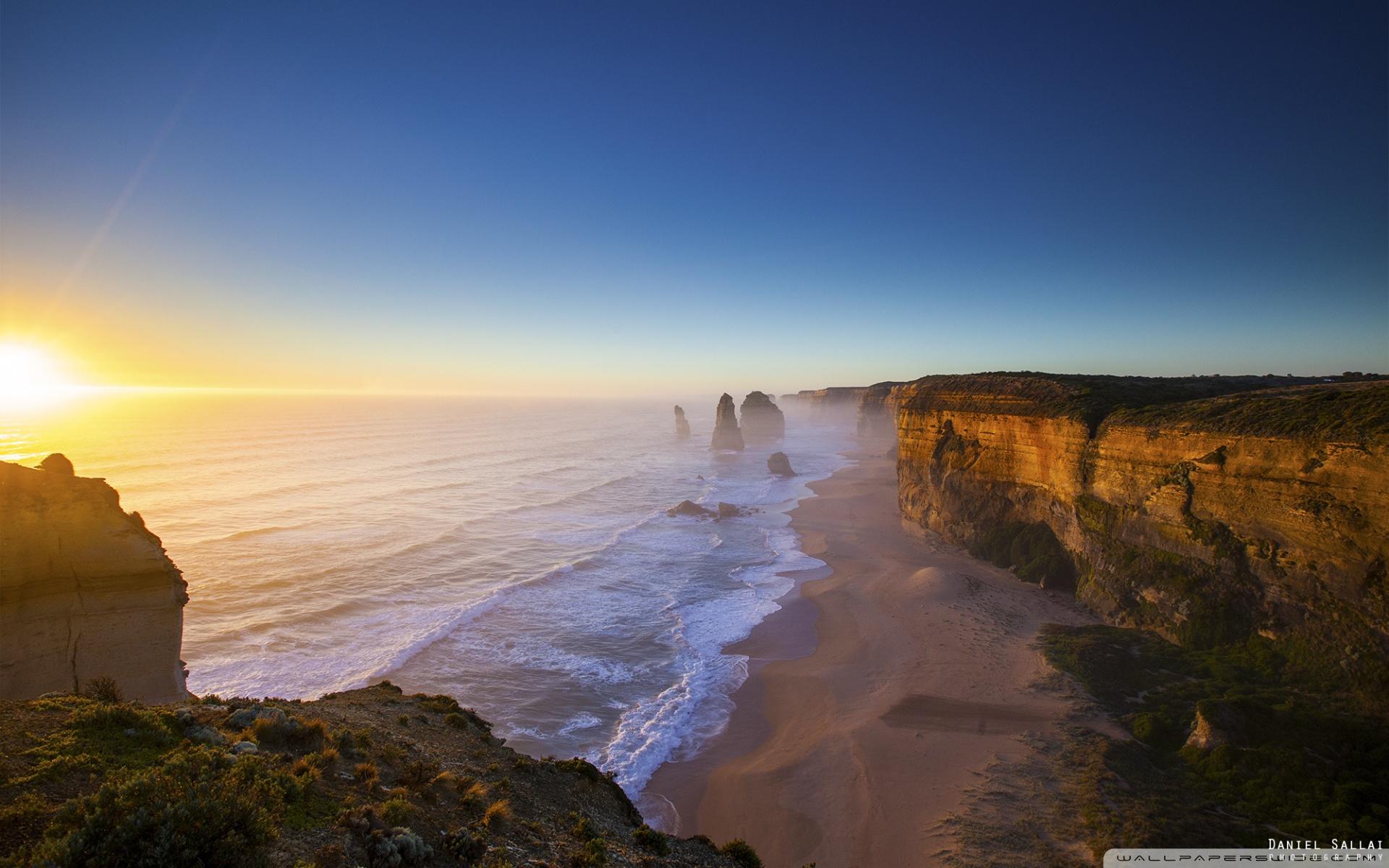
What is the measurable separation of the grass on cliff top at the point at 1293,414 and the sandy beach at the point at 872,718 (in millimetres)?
9137

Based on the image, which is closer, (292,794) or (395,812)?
(292,794)

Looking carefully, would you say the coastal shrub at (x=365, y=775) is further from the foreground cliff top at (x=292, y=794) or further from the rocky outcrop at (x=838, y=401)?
the rocky outcrop at (x=838, y=401)

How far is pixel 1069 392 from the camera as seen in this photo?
92.9 feet

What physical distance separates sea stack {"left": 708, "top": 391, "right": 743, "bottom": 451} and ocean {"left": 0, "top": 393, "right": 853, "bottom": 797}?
17.2 m

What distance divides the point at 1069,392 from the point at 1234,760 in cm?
1900

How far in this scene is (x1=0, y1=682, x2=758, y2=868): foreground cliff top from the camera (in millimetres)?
5367

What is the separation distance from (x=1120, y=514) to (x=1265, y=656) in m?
7.16

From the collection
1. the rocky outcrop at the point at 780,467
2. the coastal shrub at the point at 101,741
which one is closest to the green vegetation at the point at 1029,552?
the coastal shrub at the point at 101,741

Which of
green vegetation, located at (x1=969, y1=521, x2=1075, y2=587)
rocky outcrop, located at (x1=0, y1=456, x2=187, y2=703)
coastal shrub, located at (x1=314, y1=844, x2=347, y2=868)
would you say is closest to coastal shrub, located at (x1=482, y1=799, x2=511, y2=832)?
coastal shrub, located at (x1=314, y1=844, x2=347, y2=868)

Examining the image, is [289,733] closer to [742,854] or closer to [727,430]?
[742,854]

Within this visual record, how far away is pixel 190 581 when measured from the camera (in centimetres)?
2864

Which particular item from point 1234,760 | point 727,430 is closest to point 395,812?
point 1234,760

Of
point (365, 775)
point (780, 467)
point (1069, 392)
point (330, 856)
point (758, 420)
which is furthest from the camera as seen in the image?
point (758, 420)

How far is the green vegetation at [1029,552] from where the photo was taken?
26.9 metres
